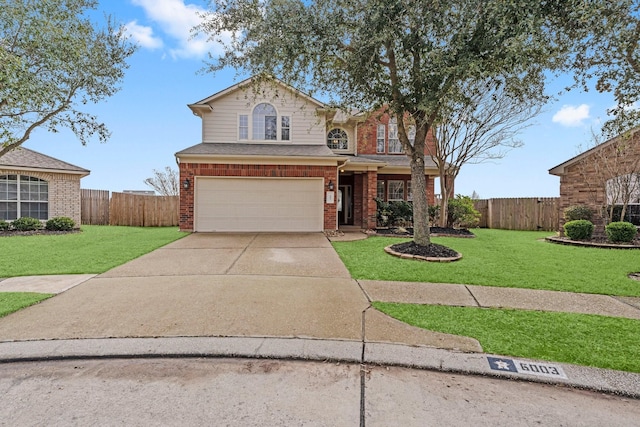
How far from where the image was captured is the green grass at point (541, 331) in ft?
11.0

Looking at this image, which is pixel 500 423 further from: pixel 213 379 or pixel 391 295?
pixel 391 295

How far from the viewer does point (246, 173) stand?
1290cm

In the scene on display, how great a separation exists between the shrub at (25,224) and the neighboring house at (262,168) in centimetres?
750

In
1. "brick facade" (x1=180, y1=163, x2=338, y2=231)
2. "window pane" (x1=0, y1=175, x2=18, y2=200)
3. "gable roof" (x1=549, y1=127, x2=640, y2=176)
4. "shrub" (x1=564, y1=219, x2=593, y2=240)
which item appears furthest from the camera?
"window pane" (x1=0, y1=175, x2=18, y2=200)

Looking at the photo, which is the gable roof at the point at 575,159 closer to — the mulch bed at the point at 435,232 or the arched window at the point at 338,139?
the mulch bed at the point at 435,232

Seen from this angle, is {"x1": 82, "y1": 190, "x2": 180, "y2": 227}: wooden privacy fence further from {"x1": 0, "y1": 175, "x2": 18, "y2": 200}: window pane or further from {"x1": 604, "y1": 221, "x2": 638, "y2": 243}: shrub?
{"x1": 604, "y1": 221, "x2": 638, "y2": 243}: shrub

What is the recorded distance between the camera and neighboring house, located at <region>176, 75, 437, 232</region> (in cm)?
1274

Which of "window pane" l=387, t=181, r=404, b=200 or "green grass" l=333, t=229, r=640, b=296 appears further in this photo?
"window pane" l=387, t=181, r=404, b=200

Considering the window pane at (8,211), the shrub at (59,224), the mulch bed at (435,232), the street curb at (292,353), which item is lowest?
the street curb at (292,353)

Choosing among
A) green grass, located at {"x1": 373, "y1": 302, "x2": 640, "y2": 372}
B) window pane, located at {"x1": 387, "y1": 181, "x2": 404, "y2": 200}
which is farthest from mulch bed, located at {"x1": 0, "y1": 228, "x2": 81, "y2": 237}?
green grass, located at {"x1": 373, "y1": 302, "x2": 640, "y2": 372}

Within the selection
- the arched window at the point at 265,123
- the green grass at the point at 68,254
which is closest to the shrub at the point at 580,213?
the arched window at the point at 265,123

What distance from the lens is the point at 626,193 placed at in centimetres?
1218

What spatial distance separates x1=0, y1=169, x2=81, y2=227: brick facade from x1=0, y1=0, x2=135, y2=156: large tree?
8.73 feet

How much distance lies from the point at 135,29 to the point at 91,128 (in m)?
4.46
